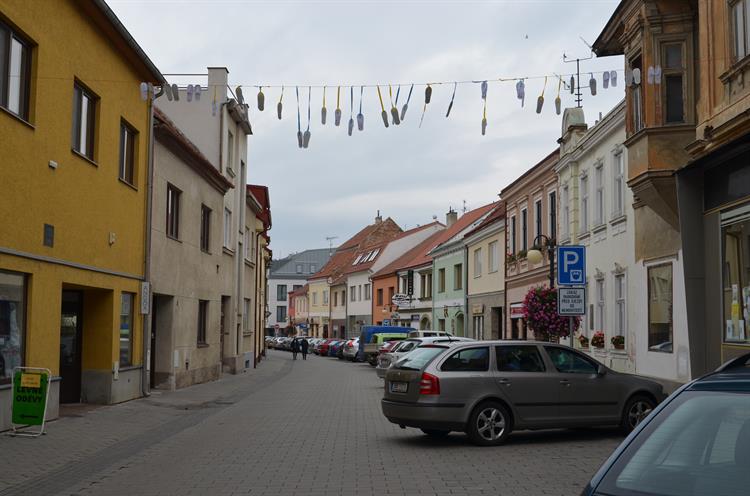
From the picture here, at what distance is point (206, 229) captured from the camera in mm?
27469

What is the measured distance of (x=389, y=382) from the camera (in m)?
12.9

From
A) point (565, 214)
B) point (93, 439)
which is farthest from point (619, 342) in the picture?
point (93, 439)

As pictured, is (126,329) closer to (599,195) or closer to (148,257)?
(148,257)

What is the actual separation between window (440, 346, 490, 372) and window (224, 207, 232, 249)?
67.4 ft

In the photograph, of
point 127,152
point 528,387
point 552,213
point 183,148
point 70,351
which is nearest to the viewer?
point 528,387

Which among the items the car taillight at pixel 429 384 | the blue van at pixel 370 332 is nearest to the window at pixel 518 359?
the car taillight at pixel 429 384

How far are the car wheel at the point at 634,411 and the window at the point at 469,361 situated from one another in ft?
7.52

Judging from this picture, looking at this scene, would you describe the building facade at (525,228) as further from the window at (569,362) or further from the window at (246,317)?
the window at (569,362)

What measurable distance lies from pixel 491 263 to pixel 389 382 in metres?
27.2

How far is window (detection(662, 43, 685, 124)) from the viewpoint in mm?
15820

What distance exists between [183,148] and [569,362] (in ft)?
44.1

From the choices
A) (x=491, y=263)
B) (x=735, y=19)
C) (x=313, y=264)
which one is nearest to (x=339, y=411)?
(x=735, y=19)

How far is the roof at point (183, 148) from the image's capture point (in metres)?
20.5

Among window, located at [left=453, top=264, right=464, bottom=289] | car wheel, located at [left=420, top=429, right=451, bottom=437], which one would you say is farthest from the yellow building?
window, located at [left=453, top=264, right=464, bottom=289]
